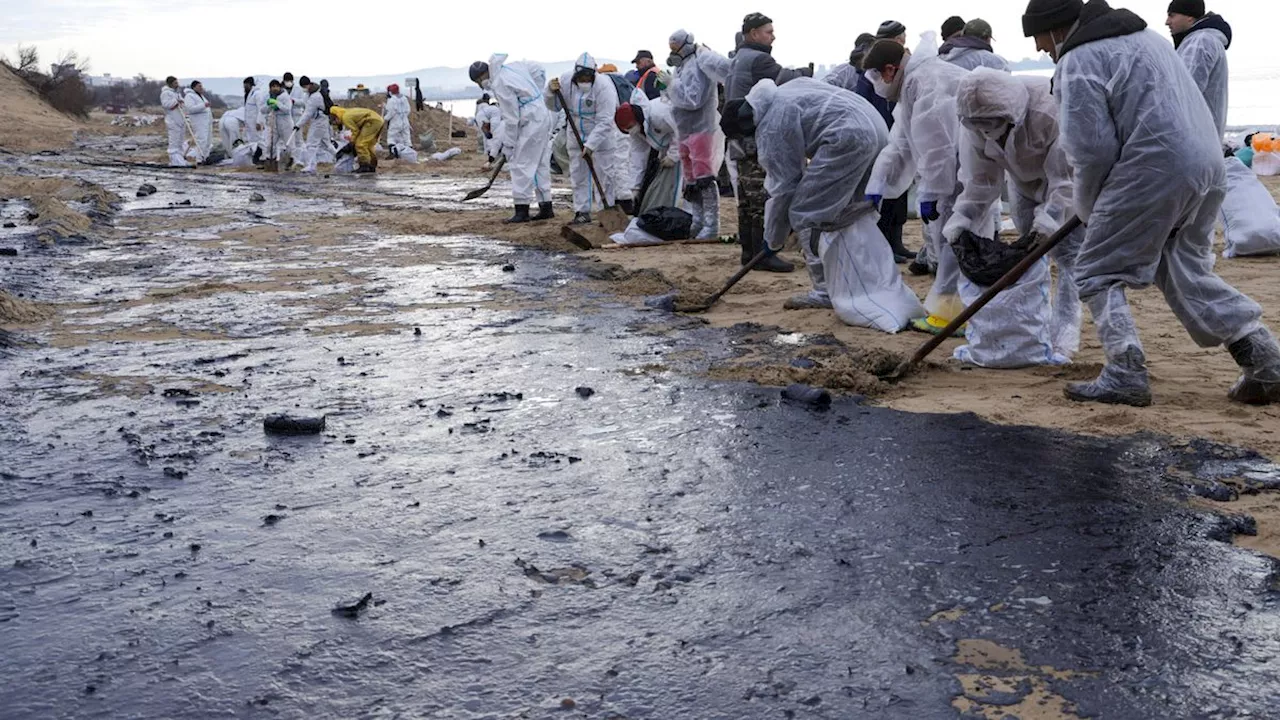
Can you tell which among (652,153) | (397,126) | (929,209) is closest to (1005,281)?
(929,209)

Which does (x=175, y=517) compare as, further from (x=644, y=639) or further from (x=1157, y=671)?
(x=1157, y=671)

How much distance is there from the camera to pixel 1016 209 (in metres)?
5.75

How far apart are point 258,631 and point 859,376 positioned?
10.3 ft

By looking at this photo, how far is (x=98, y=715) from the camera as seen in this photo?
8.49 ft

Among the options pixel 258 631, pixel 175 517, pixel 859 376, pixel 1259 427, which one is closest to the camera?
pixel 258 631

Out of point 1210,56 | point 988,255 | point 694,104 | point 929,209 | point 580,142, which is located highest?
point 1210,56

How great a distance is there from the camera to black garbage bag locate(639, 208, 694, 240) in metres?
10.9

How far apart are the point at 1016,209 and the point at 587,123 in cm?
746

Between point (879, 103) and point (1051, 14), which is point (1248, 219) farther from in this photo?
point (1051, 14)

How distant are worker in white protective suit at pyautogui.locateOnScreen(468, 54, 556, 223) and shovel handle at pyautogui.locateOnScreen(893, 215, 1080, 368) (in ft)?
26.2

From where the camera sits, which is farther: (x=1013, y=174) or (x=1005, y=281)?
(x=1013, y=174)

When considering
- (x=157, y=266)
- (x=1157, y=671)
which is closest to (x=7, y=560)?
(x=1157, y=671)

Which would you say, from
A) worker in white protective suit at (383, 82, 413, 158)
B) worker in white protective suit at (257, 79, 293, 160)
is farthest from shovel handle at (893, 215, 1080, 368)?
worker in white protective suit at (383, 82, 413, 158)

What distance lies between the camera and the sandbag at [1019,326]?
5.62 meters
